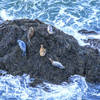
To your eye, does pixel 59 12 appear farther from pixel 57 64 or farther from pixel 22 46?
pixel 57 64

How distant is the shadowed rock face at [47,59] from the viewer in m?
6.85

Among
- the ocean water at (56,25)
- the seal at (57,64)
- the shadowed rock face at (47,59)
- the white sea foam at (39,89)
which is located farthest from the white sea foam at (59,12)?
the white sea foam at (39,89)

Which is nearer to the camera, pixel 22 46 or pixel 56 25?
pixel 22 46

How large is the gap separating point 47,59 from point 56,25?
13.2ft

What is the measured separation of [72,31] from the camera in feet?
32.7

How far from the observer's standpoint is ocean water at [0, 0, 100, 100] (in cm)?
656

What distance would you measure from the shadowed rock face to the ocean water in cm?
21

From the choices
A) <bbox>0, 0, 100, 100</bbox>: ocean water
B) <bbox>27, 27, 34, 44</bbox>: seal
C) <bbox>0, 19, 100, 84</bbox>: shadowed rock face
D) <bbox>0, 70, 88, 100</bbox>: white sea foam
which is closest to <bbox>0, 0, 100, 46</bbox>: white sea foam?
<bbox>0, 0, 100, 100</bbox>: ocean water

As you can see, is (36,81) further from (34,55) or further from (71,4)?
(71,4)

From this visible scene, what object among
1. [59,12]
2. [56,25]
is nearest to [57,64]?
[56,25]

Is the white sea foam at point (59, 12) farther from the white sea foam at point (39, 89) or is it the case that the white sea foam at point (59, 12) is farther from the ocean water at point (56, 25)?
the white sea foam at point (39, 89)

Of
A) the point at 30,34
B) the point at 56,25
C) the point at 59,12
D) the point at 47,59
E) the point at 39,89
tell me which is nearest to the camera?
the point at 39,89

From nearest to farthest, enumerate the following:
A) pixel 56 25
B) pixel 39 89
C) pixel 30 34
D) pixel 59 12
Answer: pixel 39 89 → pixel 30 34 → pixel 56 25 → pixel 59 12

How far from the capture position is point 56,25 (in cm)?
1062
